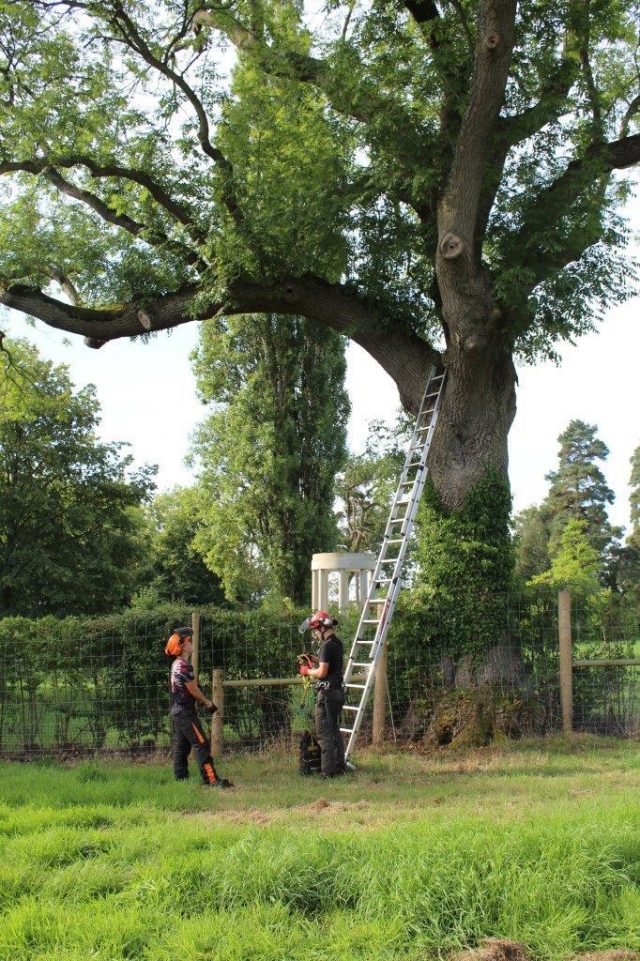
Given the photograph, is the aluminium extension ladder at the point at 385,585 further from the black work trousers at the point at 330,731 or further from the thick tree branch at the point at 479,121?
the thick tree branch at the point at 479,121

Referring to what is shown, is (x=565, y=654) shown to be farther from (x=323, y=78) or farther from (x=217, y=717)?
(x=323, y=78)

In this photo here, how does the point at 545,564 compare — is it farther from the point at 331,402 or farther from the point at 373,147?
the point at 373,147

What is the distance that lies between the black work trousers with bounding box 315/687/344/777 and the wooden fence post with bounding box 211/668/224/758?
214 centimetres

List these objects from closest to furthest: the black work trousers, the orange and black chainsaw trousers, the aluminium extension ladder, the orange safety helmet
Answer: the orange and black chainsaw trousers → the black work trousers → the orange safety helmet → the aluminium extension ladder

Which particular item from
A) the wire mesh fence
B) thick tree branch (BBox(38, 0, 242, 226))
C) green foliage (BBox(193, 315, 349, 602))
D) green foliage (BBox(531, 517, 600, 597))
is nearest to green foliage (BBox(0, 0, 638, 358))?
thick tree branch (BBox(38, 0, 242, 226))

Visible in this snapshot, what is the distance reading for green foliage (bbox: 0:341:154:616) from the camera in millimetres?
32125

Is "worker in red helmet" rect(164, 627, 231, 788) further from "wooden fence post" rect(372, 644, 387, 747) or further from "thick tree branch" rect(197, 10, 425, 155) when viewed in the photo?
"thick tree branch" rect(197, 10, 425, 155)

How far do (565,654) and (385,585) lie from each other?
109 inches

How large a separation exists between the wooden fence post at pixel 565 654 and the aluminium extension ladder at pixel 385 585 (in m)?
2.44

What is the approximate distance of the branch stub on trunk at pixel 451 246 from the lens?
509 inches

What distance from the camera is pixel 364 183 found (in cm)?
1492

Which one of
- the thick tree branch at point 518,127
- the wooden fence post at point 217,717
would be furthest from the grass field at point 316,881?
the thick tree branch at point 518,127

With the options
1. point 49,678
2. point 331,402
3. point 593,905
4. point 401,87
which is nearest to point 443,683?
point 49,678

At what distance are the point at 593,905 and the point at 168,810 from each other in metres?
4.34
